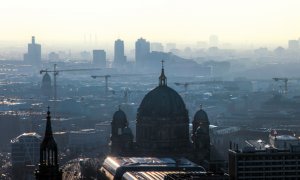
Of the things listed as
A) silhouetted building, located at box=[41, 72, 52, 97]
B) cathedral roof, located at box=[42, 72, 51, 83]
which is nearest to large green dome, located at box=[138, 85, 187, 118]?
cathedral roof, located at box=[42, 72, 51, 83]

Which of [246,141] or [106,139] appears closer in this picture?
[246,141]

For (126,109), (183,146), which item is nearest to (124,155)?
(183,146)

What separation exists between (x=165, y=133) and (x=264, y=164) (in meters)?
15.6

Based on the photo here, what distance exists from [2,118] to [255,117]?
110 ft

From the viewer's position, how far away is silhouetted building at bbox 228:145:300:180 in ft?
197

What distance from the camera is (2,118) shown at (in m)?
126

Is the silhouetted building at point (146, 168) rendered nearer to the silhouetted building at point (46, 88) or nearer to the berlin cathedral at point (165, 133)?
the berlin cathedral at point (165, 133)

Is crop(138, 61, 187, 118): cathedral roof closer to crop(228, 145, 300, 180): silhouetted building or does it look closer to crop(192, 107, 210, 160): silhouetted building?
crop(192, 107, 210, 160): silhouetted building

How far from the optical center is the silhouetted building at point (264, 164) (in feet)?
197

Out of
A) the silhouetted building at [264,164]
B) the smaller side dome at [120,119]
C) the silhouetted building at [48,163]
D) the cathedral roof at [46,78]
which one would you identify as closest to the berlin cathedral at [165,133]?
the smaller side dome at [120,119]

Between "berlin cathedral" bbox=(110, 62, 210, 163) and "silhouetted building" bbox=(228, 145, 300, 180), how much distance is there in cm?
1435

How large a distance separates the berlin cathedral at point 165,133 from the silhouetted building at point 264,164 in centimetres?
1435

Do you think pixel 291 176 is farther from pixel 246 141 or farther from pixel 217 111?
pixel 217 111

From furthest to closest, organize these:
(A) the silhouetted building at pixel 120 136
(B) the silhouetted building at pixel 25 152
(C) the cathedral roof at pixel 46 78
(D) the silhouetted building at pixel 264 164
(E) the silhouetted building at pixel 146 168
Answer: (C) the cathedral roof at pixel 46 78
(B) the silhouetted building at pixel 25 152
(A) the silhouetted building at pixel 120 136
(E) the silhouetted building at pixel 146 168
(D) the silhouetted building at pixel 264 164
